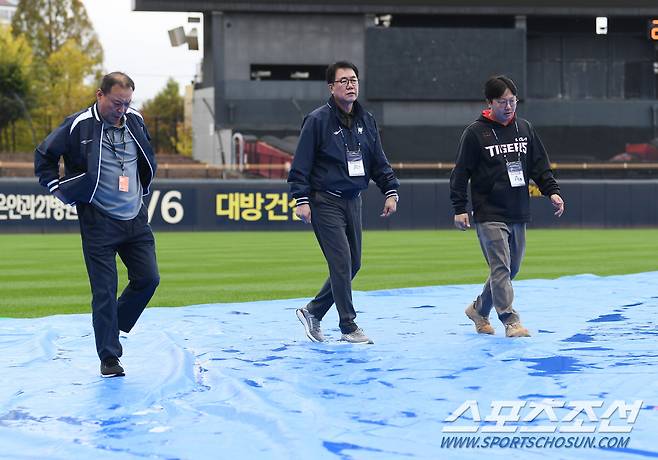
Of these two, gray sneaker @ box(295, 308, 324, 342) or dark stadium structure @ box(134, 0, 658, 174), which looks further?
dark stadium structure @ box(134, 0, 658, 174)

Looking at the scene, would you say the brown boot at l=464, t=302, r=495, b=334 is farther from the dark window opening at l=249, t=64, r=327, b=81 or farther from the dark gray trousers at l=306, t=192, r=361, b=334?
the dark window opening at l=249, t=64, r=327, b=81

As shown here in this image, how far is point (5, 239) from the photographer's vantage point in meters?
29.1

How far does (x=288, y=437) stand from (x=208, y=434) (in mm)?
405

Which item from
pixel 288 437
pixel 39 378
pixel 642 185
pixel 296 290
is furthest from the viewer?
pixel 642 185

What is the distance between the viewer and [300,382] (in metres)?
6.88

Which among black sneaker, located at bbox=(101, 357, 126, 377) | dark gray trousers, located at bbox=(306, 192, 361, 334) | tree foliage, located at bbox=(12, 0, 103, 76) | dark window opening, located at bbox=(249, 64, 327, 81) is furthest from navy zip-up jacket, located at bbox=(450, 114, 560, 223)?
tree foliage, located at bbox=(12, 0, 103, 76)

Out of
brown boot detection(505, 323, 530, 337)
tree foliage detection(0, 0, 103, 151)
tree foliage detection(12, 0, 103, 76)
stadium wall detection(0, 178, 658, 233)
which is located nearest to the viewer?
brown boot detection(505, 323, 530, 337)

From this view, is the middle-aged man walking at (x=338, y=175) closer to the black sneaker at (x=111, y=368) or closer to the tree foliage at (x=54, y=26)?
the black sneaker at (x=111, y=368)

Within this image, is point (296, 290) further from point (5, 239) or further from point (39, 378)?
point (5, 239)

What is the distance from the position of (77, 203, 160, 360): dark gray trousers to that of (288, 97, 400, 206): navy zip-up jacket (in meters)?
1.40

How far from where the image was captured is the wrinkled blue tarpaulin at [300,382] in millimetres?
5262

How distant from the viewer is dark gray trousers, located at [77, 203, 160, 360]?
287 inches

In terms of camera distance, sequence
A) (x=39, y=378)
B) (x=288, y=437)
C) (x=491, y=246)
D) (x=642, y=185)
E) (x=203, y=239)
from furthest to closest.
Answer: (x=642, y=185) → (x=203, y=239) → (x=491, y=246) → (x=39, y=378) → (x=288, y=437)

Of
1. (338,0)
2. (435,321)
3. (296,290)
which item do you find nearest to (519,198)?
(435,321)
